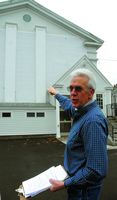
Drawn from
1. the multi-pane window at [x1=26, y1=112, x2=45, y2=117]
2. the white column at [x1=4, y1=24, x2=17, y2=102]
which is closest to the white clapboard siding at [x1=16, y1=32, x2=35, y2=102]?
the white column at [x1=4, y1=24, x2=17, y2=102]

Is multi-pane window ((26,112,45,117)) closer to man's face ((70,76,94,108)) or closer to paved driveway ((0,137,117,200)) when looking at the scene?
paved driveway ((0,137,117,200))

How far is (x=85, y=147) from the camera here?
2105 millimetres

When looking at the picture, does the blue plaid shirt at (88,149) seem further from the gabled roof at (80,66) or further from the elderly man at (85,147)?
the gabled roof at (80,66)

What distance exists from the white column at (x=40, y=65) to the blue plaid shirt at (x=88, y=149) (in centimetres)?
1840

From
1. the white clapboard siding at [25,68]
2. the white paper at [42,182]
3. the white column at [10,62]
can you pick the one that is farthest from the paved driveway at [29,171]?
the white clapboard siding at [25,68]

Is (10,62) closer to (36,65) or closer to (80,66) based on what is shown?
(36,65)

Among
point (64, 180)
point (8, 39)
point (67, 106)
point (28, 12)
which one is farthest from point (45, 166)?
point (28, 12)

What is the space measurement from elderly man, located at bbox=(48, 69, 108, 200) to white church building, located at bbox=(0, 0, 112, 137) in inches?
672

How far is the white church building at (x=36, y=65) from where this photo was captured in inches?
775

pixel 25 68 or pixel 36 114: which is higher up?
pixel 25 68

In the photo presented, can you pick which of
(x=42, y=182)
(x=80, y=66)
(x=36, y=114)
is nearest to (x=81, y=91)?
(x=42, y=182)

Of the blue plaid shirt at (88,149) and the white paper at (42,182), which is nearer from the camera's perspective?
the blue plaid shirt at (88,149)

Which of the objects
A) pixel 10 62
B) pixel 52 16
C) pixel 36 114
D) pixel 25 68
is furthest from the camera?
pixel 52 16

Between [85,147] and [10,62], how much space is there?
18852 millimetres
